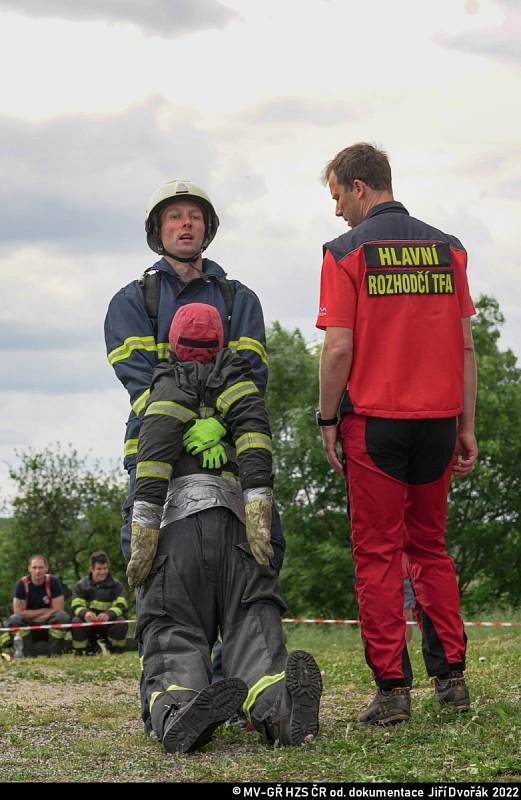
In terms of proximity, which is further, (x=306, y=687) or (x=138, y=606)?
(x=138, y=606)

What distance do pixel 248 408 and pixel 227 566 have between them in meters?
0.78

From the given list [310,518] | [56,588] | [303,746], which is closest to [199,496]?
[303,746]

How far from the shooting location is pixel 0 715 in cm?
714

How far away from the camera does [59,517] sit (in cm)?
2934

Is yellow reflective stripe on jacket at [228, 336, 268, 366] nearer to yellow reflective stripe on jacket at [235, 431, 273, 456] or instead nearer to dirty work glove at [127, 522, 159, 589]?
yellow reflective stripe on jacket at [235, 431, 273, 456]

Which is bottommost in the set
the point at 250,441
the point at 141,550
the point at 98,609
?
the point at 141,550

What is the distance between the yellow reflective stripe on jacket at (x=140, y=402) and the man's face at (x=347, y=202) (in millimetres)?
1383

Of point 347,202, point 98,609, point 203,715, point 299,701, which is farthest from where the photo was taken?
point 98,609

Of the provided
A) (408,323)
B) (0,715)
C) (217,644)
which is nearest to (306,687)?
(217,644)

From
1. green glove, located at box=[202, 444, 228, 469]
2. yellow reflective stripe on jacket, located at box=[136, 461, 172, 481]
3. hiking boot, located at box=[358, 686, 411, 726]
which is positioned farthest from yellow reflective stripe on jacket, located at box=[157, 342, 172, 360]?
hiking boot, located at box=[358, 686, 411, 726]

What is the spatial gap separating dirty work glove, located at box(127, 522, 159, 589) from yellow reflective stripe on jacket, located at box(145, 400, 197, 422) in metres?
0.55

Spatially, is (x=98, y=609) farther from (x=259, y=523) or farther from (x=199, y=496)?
(x=259, y=523)

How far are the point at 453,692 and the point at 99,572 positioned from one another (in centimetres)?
1145
